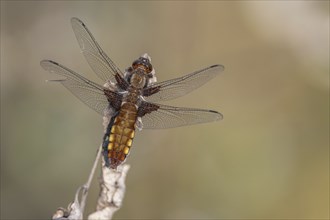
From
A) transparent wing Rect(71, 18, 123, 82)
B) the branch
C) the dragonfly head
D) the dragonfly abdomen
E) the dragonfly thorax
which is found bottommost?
→ the branch

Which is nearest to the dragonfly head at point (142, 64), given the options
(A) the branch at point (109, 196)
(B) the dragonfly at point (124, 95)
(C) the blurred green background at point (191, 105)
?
(B) the dragonfly at point (124, 95)

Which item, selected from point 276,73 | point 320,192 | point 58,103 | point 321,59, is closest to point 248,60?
point 276,73

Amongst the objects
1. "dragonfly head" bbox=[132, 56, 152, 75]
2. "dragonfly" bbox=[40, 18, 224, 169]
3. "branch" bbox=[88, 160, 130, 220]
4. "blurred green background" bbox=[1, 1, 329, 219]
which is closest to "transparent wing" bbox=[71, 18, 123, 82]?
"dragonfly" bbox=[40, 18, 224, 169]

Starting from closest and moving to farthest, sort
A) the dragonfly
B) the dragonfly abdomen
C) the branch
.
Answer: the branch, the dragonfly abdomen, the dragonfly

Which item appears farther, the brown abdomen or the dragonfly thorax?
the dragonfly thorax

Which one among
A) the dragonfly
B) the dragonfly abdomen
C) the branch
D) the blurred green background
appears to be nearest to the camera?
the branch

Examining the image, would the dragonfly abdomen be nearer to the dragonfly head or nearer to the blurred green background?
the dragonfly head

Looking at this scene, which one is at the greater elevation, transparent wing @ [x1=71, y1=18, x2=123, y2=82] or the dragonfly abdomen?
transparent wing @ [x1=71, y1=18, x2=123, y2=82]

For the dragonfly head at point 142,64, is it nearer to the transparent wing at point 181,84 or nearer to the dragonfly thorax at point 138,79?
the dragonfly thorax at point 138,79
